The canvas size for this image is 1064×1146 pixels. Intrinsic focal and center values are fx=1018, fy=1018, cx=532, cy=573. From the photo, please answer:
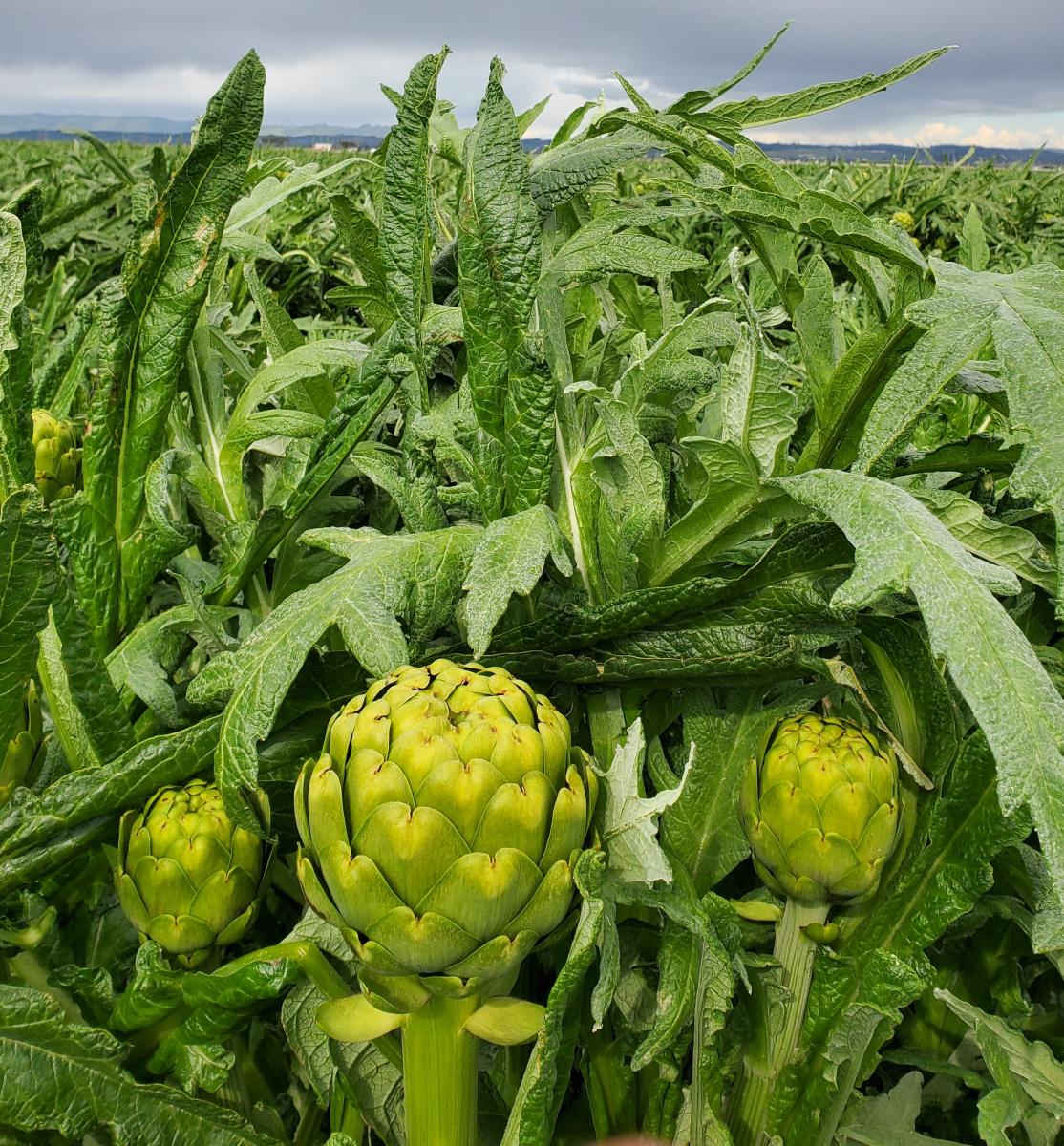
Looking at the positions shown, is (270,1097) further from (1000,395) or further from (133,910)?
(1000,395)

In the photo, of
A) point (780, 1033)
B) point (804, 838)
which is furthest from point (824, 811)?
point (780, 1033)

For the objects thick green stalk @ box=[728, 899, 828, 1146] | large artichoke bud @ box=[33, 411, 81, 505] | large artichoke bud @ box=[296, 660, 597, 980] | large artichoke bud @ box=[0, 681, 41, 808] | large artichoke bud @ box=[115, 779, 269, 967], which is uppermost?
large artichoke bud @ box=[33, 411, 81, 505]

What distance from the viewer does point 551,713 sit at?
0.53 meters

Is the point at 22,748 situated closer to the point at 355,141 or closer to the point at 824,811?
the point at 824,811

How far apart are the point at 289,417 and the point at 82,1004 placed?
0.43 meters

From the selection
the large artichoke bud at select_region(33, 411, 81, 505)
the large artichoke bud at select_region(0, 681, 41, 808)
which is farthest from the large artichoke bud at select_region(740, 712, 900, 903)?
the large artichoke bud at select_region(33, 411, 81, 505)

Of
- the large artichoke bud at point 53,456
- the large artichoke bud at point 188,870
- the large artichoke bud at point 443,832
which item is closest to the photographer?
the large artichoke bud at point 443,832

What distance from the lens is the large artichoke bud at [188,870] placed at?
23.2 inches

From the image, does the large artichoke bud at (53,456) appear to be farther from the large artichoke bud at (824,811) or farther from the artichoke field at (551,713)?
the large artichoke bud at (824,811)

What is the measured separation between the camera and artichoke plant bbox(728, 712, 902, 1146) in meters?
0.57

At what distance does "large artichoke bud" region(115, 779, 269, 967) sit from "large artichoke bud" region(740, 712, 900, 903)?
299mm

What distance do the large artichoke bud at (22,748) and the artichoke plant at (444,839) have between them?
0.24 metres

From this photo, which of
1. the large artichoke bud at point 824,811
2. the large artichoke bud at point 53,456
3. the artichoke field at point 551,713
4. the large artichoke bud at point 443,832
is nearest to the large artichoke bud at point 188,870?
the artichoke field at point 551,713

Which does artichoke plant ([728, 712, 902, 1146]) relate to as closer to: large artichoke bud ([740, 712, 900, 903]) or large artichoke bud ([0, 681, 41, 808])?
large artichoke bud ([740, 712, 900, 903])
